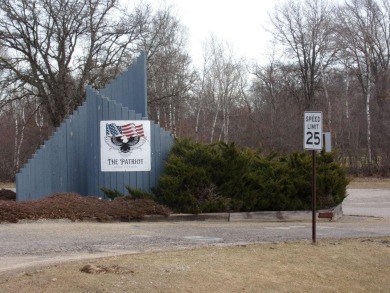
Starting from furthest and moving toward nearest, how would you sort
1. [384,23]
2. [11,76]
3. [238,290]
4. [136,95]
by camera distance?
1. [384,23]
2. [11,76]
3. [136,95]
4. [238,290]

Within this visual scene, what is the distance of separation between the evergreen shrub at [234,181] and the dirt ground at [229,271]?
569 centimetres

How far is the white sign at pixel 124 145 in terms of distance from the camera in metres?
17.6

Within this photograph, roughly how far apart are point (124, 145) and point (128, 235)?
543cm

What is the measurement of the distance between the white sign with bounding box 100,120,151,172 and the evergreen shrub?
32.1 inches

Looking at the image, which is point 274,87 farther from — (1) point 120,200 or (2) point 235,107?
(1) point 120,200

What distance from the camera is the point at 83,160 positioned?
60.7 ft

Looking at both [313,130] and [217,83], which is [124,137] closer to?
[313,130]

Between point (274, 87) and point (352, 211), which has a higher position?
point (274, 87)

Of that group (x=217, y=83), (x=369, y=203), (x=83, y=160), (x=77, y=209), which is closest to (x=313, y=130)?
(x=77, y=209)

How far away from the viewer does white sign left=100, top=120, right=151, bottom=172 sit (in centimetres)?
1759

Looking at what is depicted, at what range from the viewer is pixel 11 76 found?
32.7 m

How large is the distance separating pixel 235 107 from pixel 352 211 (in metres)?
35.4

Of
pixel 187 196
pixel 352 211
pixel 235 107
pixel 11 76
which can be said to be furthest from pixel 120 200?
pixel 235 107

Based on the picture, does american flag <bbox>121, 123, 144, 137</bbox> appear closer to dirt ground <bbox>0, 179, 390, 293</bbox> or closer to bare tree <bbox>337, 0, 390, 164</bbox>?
dirt ground <bbox>0, 179, 390, 293</bbox>
